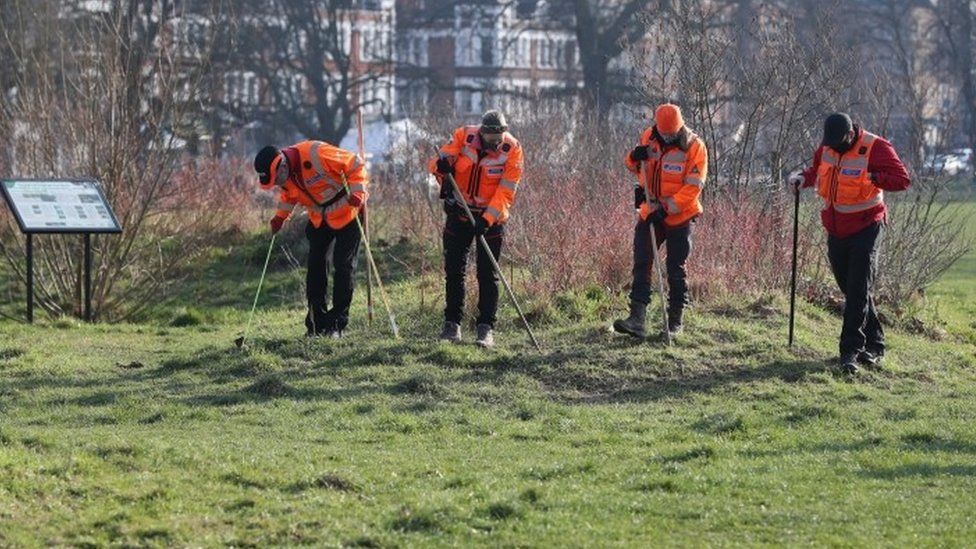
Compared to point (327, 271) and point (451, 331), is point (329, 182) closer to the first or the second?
point (327, 271)

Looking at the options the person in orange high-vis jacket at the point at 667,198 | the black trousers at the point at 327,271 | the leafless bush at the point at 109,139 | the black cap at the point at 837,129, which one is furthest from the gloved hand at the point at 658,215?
the leafless bush at the point at 109,139

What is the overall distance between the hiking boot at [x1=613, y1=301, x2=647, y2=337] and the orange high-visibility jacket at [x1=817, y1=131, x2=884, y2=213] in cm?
176

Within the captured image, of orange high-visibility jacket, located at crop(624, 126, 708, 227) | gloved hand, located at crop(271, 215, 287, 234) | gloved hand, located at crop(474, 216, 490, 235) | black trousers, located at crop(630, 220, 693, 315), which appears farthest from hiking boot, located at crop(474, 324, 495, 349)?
gloved hand, located at crop(271, 215, 287, 234)

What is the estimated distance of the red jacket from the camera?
1270 centimetres

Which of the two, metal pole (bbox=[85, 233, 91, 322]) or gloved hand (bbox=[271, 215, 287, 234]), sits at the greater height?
gloved hand (bbox=[271, 215, 287, 234])

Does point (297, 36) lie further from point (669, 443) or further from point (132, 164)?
point (669, 443)

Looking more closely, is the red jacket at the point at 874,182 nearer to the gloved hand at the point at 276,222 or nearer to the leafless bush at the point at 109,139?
the gloved hand at the point at 276,222

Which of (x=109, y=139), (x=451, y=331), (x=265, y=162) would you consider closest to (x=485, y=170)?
(x=451, y=331)

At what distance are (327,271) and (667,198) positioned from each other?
116 inches

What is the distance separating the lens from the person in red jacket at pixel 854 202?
1277cm

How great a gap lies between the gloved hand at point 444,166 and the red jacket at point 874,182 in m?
2.79

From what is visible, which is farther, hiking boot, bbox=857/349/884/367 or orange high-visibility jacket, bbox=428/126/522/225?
orange high-visibility jacket, bbox=428/126/522/225

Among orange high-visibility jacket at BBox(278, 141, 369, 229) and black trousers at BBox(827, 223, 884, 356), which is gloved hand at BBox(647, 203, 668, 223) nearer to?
black trousers at BBox(827, 223, 884, 356)

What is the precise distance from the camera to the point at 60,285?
19.1 meters
